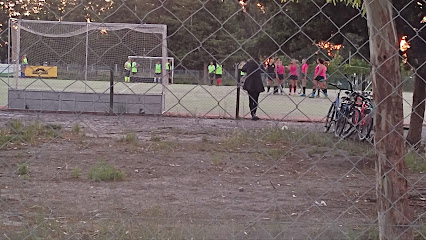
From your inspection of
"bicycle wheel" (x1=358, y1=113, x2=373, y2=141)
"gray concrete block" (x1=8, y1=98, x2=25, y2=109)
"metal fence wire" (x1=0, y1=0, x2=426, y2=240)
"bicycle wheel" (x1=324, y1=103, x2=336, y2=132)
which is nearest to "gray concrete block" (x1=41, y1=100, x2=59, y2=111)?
"metal fence wire" (x1=0, y1=0, x2=426, y2=240)

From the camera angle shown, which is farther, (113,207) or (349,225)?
(113,207)

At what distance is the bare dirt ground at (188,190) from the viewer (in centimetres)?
444

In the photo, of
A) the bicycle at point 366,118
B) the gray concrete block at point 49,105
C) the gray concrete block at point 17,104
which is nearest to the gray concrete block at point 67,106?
the gray concrete block at point 49,105

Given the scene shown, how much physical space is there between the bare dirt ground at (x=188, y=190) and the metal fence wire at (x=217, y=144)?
2 centimetres

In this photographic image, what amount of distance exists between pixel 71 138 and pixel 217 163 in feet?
10.1

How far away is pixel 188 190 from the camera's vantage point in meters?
6.36

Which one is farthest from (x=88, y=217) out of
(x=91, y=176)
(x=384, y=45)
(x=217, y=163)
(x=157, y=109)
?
(x=157, y=109)

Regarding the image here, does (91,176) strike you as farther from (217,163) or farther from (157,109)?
(157,109)

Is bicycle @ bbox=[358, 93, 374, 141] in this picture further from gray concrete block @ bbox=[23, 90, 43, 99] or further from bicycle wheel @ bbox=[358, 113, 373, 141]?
gray concrete block @ bbox=[23, 90, 43, 99]

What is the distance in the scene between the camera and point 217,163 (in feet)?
26.5

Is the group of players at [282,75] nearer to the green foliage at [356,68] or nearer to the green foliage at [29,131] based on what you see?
the green foliage at [356,68]

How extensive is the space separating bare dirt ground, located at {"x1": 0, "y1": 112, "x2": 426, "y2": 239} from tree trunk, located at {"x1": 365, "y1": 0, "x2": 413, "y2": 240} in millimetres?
661

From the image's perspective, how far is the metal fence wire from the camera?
3.25 m

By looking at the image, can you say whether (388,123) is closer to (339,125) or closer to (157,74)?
(157,74)
